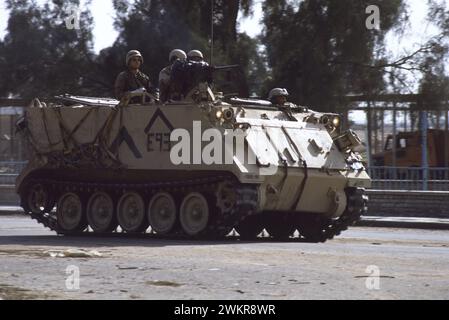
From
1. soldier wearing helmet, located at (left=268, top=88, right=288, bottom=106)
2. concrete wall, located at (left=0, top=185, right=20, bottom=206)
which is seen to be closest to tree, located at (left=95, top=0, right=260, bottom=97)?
concrete wall, located at (left=0, top=185, right=20, bottom=206)

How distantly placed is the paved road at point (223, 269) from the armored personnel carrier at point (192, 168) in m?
0.84

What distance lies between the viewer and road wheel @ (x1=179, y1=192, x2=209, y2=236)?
18.3m

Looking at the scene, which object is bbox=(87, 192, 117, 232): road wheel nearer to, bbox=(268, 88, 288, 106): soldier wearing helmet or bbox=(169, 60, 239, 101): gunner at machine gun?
bbox=(169, 60, 239, 101): gunner at machine gun

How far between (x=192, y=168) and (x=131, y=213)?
196 centimetres

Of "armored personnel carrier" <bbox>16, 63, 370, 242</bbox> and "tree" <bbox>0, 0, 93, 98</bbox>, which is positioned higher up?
"tree" <bbox>0, 0, 93, 98</bbox>

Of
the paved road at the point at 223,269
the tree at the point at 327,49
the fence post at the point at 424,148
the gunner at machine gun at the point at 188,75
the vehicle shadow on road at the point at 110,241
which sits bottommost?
the paved road at the point at 223,269

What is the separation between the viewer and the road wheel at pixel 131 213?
63.7 feet

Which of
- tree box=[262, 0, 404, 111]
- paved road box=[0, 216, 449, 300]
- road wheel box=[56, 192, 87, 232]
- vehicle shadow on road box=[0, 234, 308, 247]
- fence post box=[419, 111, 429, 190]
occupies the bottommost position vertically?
paved road box=[0, 216, 449, 300]

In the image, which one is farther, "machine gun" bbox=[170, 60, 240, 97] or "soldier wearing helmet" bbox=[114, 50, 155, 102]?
"soldier wearing helmet" bbox=[114, 50, 155, 102]

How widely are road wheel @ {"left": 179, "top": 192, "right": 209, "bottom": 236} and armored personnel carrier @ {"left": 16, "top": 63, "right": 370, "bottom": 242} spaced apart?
0.02 m

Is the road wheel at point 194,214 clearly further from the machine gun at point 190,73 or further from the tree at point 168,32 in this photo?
the tree at point 168,32

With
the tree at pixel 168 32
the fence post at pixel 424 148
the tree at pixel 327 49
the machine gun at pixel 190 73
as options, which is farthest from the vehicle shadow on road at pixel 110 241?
the tree at pixel 168 32

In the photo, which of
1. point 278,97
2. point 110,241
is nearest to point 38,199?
point 110,241
